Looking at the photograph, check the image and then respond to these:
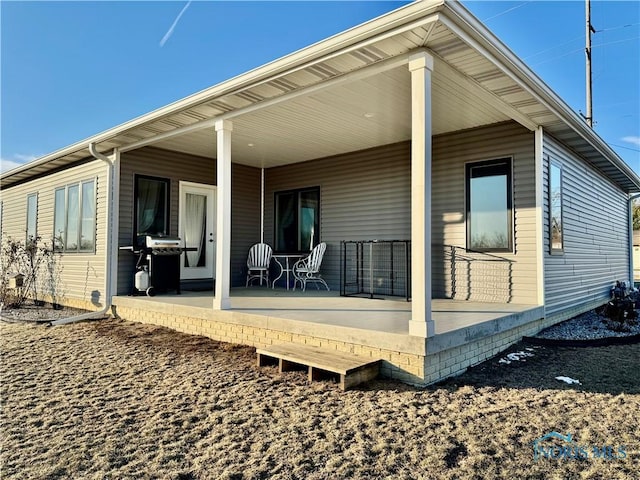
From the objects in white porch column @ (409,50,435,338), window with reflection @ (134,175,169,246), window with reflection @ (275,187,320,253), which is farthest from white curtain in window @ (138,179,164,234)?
white porch column @ (409,50,435,338)

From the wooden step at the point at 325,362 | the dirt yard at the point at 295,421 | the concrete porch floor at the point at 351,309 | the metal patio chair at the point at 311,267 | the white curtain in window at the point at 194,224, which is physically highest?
the white curtain in window at the point at 194,224

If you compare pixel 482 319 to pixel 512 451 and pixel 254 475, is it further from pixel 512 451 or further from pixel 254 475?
pixel 254 475

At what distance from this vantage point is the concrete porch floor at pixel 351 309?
13.0 ft

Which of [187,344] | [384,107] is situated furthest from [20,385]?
[384,107]

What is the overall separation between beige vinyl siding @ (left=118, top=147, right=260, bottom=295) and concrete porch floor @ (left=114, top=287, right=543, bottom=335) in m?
1.00

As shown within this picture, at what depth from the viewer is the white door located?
7.50 metres

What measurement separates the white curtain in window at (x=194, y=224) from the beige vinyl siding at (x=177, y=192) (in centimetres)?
23

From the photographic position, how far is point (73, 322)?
626 centimetres

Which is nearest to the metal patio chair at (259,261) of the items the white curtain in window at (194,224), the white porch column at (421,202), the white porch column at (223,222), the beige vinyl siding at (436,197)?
the white curtain in window at (194,224)

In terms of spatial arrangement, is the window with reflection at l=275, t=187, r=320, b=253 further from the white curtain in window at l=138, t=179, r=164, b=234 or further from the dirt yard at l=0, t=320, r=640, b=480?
the dirt yard at l=0, t=320, r=640, b=480

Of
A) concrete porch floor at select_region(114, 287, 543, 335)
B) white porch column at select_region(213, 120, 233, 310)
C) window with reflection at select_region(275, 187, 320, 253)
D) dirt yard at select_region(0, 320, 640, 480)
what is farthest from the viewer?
window with reflection at select_region(275, 187, 320, 253)

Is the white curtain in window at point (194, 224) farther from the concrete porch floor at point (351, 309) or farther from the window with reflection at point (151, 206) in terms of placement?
the concrete porch floor at point (351, 309)

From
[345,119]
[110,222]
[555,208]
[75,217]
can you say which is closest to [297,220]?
[345,119]

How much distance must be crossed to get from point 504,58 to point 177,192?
541 cm
